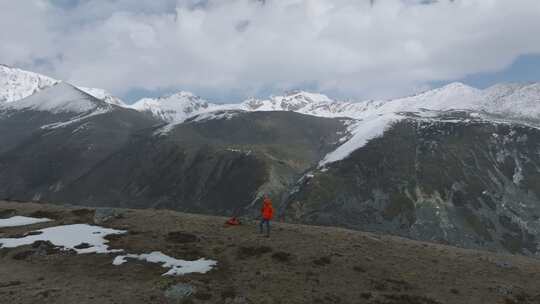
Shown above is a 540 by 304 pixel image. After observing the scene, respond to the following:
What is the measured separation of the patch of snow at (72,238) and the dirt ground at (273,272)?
148 centimetres

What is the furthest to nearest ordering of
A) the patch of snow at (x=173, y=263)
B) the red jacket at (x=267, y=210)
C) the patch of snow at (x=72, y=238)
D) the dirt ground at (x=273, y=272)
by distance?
the red jacket at (x=267, y=210)
the patch of snow at (x=72, y=238)
the patch of snow at (x=173, y=263)
the dirt ground at (x=273, y=272)

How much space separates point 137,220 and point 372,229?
147313 millimetres

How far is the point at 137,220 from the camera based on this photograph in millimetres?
55625

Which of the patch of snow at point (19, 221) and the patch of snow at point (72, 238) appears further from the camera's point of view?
the patch of snow at point (19, 221)

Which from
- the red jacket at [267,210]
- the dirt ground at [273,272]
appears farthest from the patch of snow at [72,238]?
the red jacket at [267,210]

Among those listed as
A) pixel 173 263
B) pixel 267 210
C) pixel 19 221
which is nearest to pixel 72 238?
pixel 173 263

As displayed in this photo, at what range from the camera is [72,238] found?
4725 centimetres

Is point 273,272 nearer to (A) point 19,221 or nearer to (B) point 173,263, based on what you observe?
(B) point 173,263

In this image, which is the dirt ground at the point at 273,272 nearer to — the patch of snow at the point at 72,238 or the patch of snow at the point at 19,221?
the patch of snow at the point at 72,238

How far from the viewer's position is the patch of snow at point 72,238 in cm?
4431

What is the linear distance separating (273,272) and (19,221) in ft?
114

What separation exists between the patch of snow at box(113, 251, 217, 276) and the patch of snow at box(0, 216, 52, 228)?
20909 mm

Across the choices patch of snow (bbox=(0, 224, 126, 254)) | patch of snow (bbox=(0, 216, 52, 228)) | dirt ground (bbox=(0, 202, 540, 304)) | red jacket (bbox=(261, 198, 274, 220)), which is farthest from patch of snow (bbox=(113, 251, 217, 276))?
patch of snow (bbox=(0, 216, 52, 228))

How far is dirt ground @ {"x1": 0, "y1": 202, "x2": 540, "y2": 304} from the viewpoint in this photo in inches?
1275
